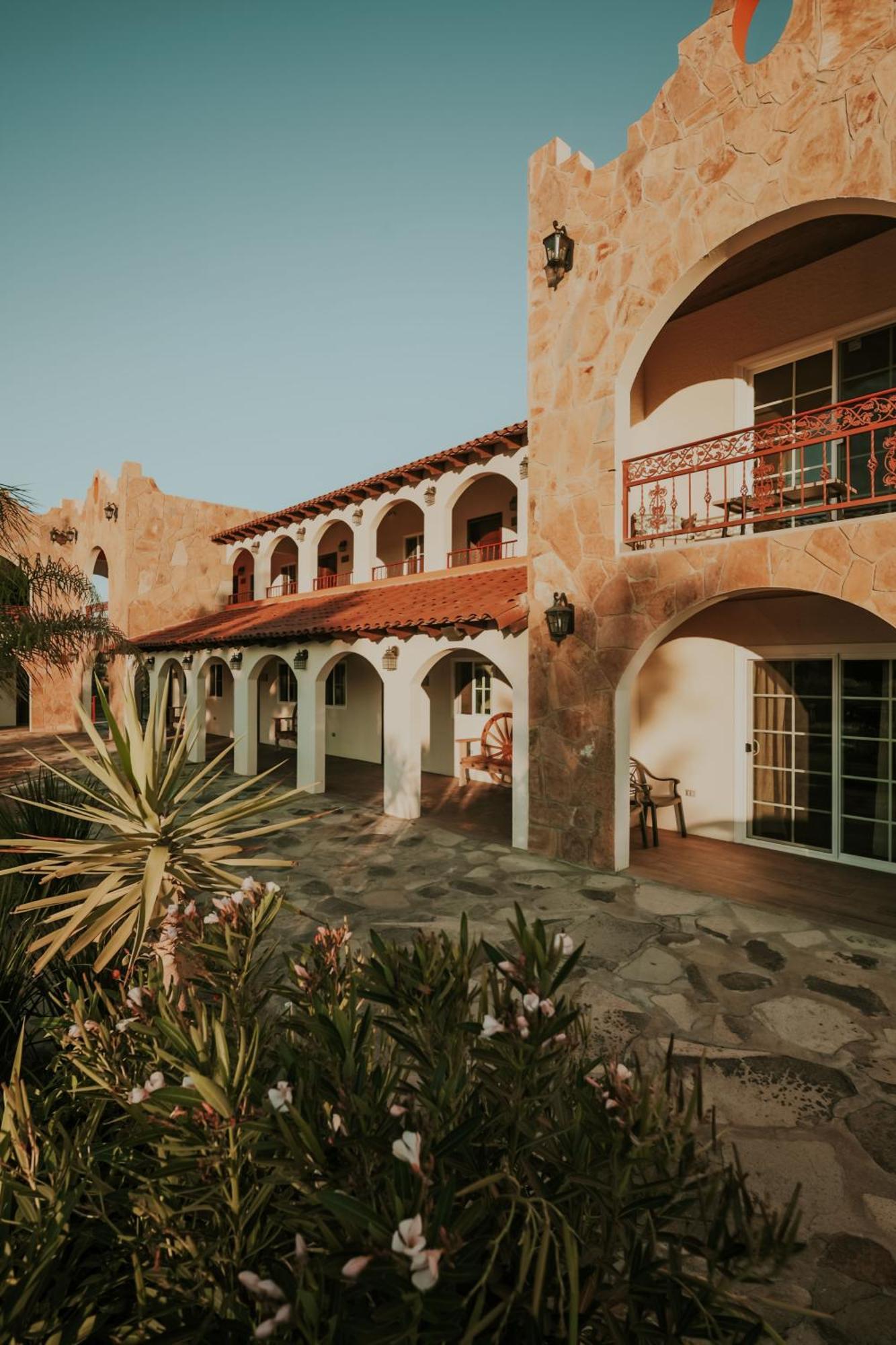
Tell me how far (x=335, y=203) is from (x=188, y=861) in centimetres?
1579

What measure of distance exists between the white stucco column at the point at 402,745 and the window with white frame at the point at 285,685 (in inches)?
359

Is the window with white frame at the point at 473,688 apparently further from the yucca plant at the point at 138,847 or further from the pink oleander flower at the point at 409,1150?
the pink oleander flower at the point at 409,1150

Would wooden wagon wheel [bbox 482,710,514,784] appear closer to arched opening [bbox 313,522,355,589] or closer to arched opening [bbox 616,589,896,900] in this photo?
arched opening [bbox 616,589,896,900]

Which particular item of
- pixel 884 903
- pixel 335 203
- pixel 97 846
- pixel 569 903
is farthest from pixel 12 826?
pixel 335 203

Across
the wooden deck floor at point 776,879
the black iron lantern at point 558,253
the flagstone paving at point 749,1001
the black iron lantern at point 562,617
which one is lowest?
the flagstone paving at point 749,1001

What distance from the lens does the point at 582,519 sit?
7.50 metres

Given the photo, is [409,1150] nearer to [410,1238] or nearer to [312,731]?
[410,1238]

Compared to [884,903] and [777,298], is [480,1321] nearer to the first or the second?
[884,903]

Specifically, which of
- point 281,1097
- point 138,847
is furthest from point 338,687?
point 281,1097

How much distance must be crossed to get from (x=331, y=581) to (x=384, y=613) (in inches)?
273

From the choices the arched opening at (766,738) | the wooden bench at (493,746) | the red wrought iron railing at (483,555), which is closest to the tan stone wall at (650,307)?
the arched opening at (766,738)

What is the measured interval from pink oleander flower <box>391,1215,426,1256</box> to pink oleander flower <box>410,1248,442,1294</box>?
17 mm

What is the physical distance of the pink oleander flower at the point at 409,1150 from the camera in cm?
140

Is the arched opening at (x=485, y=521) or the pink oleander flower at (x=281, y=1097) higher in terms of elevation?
the arched opening at (x=485, y=521)
